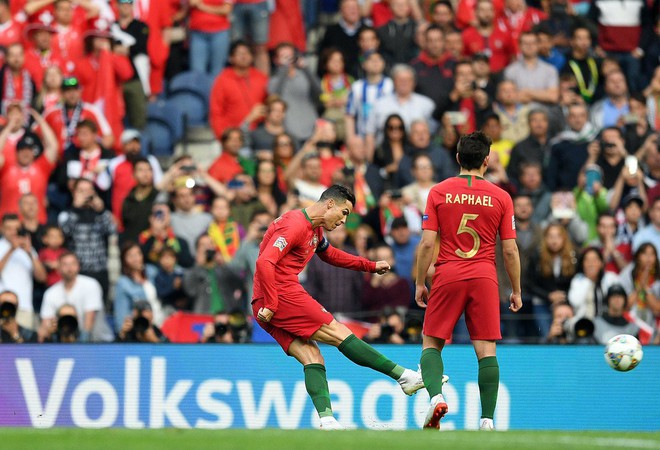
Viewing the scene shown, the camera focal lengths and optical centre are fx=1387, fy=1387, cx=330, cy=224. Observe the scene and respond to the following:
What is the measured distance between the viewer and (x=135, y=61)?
1934 cm

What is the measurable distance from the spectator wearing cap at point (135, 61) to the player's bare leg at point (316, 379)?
8.21 m

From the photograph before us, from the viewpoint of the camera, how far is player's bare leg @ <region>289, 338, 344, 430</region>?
11.1 meters

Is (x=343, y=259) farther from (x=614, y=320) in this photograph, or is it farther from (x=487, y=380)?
(x=614, y=320)

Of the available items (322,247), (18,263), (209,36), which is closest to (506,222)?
(322,247)

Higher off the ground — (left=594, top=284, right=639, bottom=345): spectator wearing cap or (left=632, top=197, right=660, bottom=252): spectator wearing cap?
(left=632, top=197, right=660, bottom=252): spectator wearing cap

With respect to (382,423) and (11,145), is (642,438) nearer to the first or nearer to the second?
(382,423)

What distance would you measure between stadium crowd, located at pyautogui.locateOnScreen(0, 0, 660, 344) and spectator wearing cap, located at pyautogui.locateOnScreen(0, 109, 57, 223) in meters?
0.03

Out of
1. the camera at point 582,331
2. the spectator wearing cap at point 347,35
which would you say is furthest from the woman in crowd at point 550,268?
the spectator wearing cap at point 347,35

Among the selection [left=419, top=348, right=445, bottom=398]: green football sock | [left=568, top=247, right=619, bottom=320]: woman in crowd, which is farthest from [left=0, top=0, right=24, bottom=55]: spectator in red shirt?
[left=419, top=348, right=445, bottom=398]: green football sock

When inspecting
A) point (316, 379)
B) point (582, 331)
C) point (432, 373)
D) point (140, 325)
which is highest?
point (432, 373)

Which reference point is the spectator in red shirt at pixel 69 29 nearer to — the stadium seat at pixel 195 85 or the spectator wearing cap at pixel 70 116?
the spectator wearing cap at pixel 70 116

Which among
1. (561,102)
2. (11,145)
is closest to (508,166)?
(561,102)

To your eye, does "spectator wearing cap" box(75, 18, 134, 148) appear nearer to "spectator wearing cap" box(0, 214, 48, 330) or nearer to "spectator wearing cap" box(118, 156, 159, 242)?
"spectator wearing cap" box(118, 156, 159, 242)

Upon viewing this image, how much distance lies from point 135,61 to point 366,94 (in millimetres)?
3295
